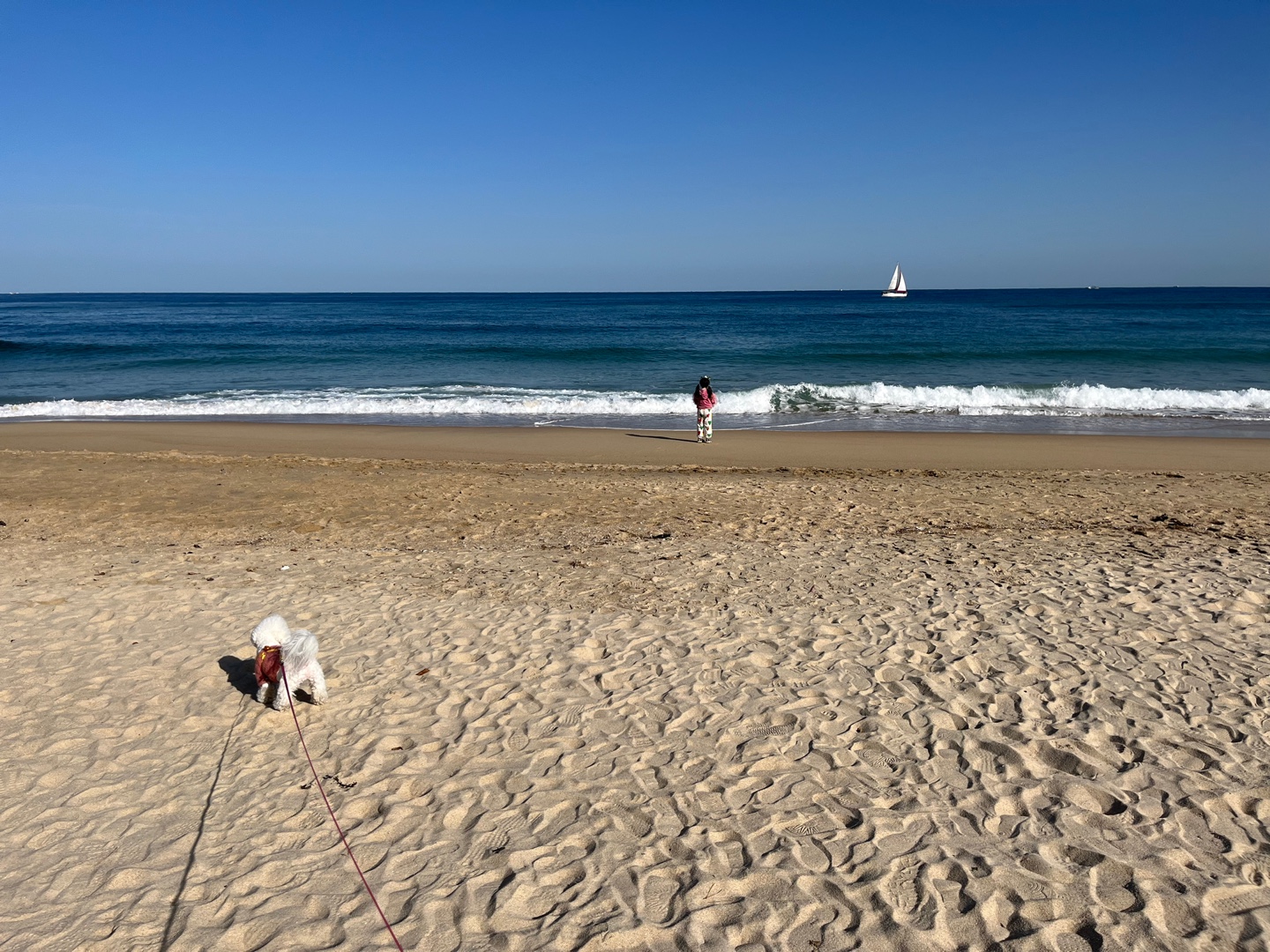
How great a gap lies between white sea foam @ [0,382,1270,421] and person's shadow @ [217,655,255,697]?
1478cm

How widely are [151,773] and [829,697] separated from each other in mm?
3812

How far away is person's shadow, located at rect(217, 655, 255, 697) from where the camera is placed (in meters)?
5.38

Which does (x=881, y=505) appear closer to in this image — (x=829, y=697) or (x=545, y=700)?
(x=829, y=697)

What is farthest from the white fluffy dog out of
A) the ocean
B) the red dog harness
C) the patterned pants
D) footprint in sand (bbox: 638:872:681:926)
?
the ocean

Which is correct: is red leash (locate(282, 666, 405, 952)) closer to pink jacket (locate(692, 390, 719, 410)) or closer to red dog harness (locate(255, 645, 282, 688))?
red dog harness (locate(255, 645, 282, 688))

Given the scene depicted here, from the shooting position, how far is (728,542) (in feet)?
28.0

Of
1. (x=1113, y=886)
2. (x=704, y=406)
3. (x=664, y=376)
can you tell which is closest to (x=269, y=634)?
(x=1113, y=886)

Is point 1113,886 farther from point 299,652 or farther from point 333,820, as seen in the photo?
point 299,652

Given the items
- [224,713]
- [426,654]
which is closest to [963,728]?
[426,654]

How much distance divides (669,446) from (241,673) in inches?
425

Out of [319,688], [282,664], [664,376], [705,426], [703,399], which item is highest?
[703,399]

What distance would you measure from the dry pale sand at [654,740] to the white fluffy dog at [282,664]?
4.6 inches

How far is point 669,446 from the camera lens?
15.7 meters

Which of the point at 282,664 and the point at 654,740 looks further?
the point at 282,664
